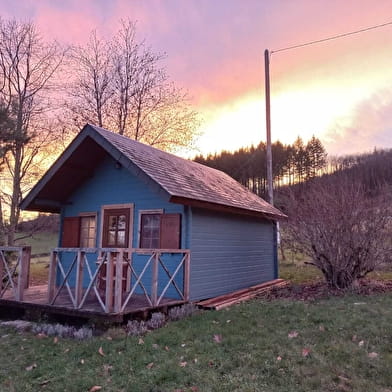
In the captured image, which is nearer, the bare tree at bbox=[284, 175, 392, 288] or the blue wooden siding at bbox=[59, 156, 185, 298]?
the blue wooden siding at bbox=[59, 156, 185, 298]

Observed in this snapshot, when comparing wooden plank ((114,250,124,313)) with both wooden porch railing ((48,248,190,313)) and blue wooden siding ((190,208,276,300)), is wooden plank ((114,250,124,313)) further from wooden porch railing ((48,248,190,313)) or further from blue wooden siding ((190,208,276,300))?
blue wooden siding ((190,208,276,300))

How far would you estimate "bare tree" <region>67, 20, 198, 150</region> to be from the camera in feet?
65.4

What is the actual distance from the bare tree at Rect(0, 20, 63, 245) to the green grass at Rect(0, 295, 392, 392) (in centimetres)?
1001

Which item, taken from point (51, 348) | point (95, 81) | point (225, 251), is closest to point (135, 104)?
point (95, 81)

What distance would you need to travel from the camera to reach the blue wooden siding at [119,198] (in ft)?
24.7

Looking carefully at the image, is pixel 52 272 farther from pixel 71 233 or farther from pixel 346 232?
pixel 346 232

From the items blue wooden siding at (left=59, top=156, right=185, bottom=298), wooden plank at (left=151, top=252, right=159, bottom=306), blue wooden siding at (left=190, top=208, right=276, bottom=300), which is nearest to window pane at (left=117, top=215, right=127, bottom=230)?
blue wooden siding at (left=59, top=156, right=185, bottom=298)

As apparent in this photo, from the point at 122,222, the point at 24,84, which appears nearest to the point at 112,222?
the point at 122,222

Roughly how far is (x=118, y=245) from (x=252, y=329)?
14.2ft

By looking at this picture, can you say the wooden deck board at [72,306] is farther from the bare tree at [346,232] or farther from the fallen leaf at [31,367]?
the bare tree at [346,232]

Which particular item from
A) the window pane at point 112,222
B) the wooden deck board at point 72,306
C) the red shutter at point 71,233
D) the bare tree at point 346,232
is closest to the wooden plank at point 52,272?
the wooden deck board at point 72,306

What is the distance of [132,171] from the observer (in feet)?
23.1

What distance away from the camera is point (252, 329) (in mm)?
5109

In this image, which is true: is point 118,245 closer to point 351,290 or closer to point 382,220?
point 351,290
